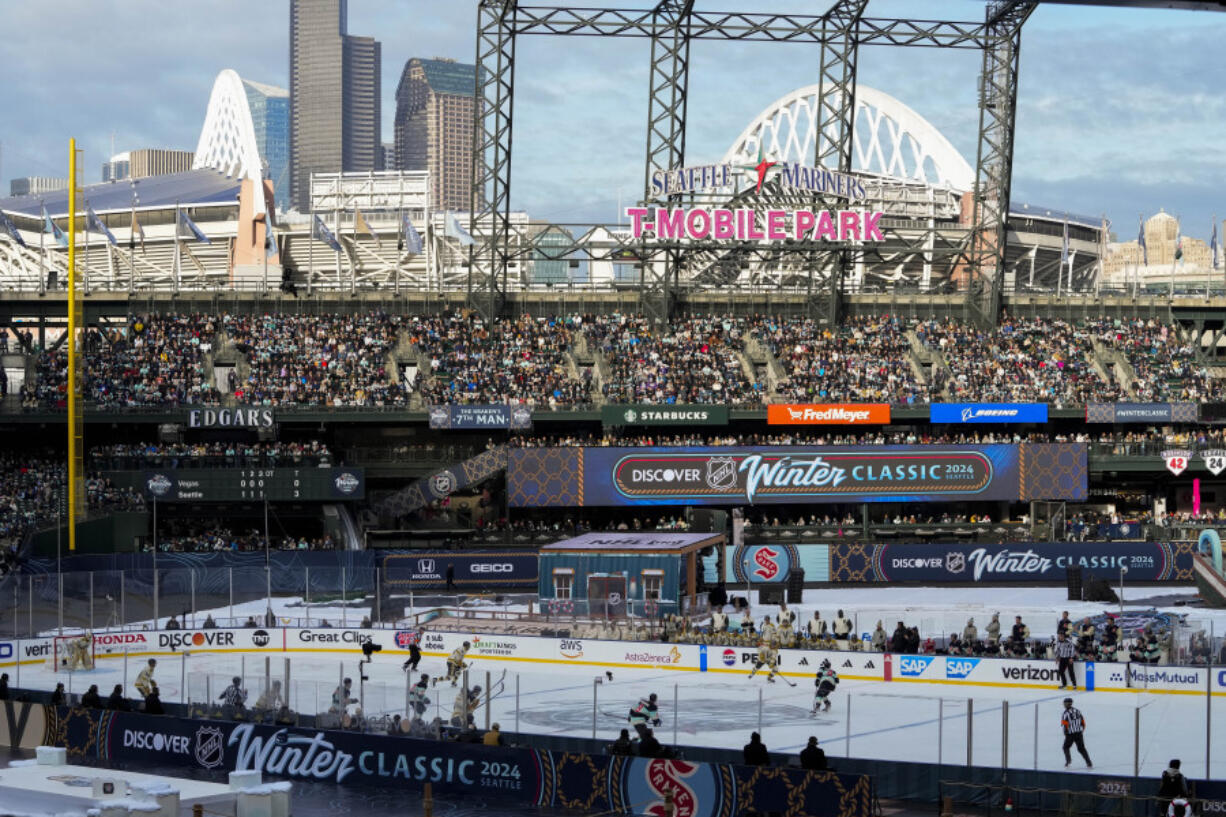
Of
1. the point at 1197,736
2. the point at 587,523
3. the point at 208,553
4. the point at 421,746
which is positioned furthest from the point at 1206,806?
the point at 587,523

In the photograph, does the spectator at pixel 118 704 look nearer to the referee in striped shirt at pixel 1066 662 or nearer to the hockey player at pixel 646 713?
the hockey player at pixel 646 713

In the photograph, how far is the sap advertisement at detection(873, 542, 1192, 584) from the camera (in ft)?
182

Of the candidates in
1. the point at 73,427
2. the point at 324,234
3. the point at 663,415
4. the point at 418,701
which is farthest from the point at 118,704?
the point at 324,234

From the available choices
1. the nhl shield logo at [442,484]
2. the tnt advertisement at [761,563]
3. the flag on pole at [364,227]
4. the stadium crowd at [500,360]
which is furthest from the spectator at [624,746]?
the flag on pole at [364,227]

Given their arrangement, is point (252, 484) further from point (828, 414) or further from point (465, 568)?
point (828, 414)

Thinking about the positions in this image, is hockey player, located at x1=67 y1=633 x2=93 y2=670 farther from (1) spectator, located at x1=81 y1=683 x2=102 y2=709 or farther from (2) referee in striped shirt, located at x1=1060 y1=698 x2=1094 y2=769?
(2) referee in striped shirt, located at x1=1060 y1=698 x2=1094 y2=769

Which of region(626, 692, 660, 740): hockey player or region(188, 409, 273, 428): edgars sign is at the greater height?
region(188, 409, 273, 428): edgars sign

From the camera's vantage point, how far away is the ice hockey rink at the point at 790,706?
26406mm

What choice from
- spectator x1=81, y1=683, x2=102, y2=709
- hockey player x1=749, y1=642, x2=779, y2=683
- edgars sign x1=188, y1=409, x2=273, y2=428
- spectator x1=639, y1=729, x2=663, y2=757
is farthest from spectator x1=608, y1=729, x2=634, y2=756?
edgars sign x1=188, y1=409, x2=273, y2=428

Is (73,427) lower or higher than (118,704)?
higher

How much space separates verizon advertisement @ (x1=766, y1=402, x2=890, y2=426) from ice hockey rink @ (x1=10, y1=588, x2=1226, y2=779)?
20.2 m

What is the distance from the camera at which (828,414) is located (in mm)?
63188

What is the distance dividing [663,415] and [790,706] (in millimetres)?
30637

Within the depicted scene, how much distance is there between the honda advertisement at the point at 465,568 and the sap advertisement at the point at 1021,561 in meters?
12.6
